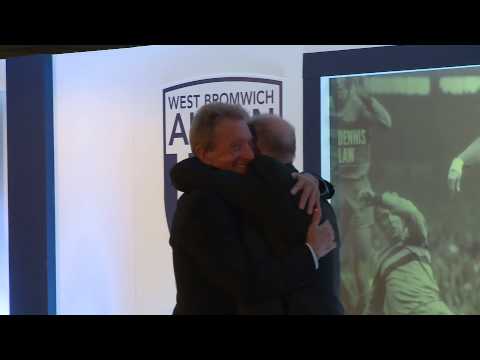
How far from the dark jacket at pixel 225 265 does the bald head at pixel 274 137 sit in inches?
13.3

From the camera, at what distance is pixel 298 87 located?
148 inches

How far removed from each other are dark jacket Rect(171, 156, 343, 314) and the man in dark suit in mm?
16

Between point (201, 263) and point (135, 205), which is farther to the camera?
point (135, 205)

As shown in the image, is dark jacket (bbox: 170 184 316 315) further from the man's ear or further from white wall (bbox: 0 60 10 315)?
white wall (bbox: 0 60 10 315)

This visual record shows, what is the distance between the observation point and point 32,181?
15.0 feet

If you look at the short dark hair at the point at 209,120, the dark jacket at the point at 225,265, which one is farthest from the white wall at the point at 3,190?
the dark jacket at the point at 225,265

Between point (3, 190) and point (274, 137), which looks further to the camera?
point (3, 190)

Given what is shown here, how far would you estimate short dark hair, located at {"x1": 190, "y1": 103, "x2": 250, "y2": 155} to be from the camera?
304cm

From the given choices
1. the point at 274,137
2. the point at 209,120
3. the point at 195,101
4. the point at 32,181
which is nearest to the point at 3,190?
the point at 32,181

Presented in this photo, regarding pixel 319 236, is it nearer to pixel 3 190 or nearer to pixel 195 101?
pixel 195 101

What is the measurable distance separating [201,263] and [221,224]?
164mm

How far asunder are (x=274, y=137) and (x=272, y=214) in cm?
46
